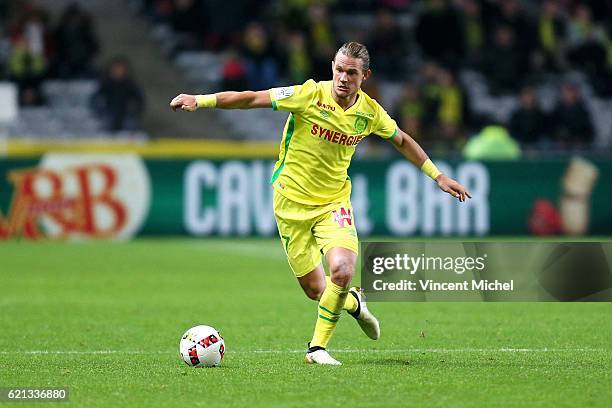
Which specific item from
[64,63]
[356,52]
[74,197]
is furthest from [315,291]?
[64,63]

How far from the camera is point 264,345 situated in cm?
1008

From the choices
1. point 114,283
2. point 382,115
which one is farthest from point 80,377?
point 114,283

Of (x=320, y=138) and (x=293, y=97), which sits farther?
(x=320, y=138)

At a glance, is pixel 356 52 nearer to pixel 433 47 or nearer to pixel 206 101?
pixel 206 101

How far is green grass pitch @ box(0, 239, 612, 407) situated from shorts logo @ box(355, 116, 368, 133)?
5.22 ft

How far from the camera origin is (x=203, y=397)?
24.3 ft

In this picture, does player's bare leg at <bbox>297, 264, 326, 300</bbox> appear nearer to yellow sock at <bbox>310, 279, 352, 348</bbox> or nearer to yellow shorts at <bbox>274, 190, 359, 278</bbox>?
yellow shorts at <bbox>274, 190, 359, 278</bbox>

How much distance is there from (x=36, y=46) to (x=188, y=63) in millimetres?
3362

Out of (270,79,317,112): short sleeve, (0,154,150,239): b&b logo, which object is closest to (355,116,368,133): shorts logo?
(270,79,317,112): short sleeve

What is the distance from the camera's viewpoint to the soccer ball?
342 inches

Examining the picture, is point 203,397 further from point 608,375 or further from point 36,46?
point 36,46

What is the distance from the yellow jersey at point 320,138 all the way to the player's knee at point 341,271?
0.62 m

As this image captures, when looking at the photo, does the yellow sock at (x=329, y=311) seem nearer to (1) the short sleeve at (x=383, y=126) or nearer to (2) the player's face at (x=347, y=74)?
(1) the short sleeve at (x=383, y=126)

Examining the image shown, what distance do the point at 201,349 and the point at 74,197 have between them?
43.1ft
